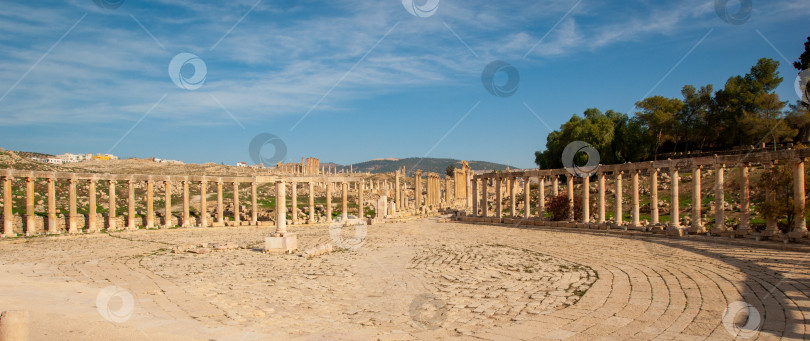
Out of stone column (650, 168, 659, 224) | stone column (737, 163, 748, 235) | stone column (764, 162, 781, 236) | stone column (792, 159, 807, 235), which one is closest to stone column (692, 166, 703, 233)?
stone column (737, 163, 748, 235)

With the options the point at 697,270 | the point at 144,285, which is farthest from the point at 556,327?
the point at 144,285

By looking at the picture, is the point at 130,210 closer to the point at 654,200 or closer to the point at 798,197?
the point at 654,200

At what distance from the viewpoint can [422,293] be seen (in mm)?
10406

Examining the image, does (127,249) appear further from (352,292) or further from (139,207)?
(139,207)

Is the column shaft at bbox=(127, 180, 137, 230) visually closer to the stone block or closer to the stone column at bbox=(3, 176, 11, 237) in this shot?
the stone column at bbox=(3, 176, 11, 237)

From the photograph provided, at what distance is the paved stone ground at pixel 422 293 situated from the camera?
7.44m

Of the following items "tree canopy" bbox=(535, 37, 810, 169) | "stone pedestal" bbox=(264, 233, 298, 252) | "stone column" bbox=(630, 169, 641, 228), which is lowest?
"stone pedestal" bbox=(264, 233, 298, 252)

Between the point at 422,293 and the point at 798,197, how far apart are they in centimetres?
1435

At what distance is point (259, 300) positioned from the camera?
974cm

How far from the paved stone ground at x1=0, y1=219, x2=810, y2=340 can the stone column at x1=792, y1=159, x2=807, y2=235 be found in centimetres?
251

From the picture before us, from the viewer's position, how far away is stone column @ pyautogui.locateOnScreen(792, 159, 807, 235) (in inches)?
640

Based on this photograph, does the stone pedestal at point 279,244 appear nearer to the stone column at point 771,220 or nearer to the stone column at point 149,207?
the stone column at point 149,207

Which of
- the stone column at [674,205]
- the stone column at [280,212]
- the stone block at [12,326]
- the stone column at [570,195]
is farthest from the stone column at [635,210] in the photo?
the stone block at [12,326]

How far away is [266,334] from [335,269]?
6.57 metres
